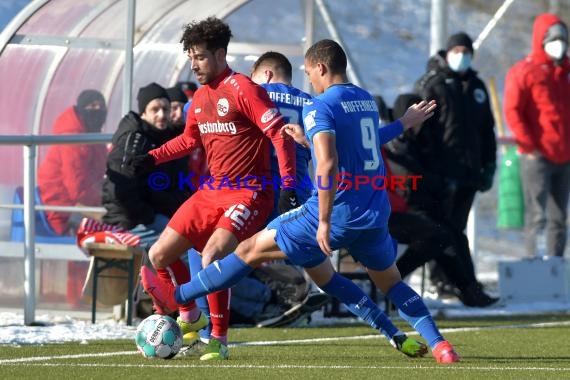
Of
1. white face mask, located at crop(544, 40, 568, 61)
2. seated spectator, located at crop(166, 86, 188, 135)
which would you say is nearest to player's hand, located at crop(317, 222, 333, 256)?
seated spectator, located at crop(166, 86, 188, 135)

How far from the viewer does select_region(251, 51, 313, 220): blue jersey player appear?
415 inches

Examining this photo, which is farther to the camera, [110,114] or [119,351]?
[110,114]

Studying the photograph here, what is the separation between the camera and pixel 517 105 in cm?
1579

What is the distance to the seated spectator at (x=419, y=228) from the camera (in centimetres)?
1410

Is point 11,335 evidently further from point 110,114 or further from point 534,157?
point 534,157

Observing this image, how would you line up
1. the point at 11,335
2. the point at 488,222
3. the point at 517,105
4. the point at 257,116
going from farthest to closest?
the point at 488,222 → the point at 517,105 → the point at 11,335 → the point at 257,116

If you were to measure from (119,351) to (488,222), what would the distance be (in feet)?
58.1

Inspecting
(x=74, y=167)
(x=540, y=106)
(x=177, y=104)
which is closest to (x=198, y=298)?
(x=177, y=104)

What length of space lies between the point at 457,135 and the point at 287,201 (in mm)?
5106

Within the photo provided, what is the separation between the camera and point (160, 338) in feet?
30.8

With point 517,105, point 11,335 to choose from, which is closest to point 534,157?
point 517,105

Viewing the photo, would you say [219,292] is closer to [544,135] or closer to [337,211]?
[337,211]

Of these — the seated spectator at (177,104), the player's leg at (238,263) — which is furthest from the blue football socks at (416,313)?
the seated spectator at (177,104)

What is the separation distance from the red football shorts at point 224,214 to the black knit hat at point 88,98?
349 cm
